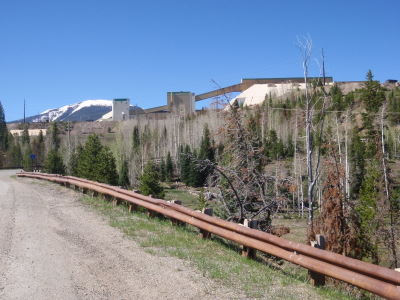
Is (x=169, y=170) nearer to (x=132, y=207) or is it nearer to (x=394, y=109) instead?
(x=394, y=109)

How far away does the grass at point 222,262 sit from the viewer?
22.7 feet

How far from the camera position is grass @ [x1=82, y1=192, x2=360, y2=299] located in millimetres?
6914

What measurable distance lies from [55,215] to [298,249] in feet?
26.6

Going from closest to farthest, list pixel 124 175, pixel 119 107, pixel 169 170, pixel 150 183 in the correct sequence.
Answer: pixel 150 183, pixel 124 175, pixel 169 170, pixel 119 107

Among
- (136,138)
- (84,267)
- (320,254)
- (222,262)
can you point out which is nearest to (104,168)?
(222,262)

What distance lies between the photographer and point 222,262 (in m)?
8.38

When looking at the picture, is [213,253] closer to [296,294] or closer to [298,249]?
[298,249]

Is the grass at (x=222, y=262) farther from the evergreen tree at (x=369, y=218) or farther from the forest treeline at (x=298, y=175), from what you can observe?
the evergreen tree at (x=369, y=218)

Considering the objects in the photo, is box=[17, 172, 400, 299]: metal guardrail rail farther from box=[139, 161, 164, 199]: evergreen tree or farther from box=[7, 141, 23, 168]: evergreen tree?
box=[7, 141, 23, 168]: evergreen tree

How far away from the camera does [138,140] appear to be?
104m

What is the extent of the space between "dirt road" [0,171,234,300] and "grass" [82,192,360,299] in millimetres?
283

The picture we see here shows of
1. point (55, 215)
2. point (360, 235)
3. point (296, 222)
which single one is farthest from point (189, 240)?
point (296, 222)

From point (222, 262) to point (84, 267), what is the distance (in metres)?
2.22

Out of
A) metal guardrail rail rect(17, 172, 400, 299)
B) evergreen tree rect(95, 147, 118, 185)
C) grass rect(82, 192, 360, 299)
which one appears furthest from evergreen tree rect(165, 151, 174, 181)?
metal guardrail rail rect(17, 172, 400, 299)
